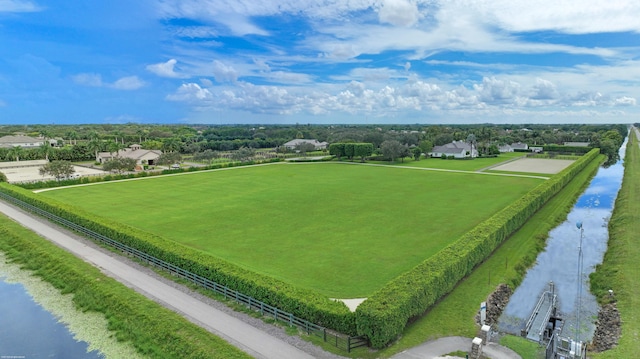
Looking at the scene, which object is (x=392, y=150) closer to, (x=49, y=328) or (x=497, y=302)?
(x=497, y=302)

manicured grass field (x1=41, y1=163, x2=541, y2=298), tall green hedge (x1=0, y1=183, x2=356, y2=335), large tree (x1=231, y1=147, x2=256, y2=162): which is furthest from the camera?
large tree (x1=231, y1=147, x2=256, y2=162)

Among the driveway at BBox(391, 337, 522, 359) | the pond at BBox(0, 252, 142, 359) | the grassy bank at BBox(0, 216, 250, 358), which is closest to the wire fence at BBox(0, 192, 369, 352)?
the driveway at BBox(391, 337, 522, 359)

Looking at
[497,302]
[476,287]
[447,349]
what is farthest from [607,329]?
[447,349]

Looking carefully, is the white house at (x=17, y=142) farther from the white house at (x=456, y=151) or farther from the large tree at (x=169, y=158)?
the white house at (x=456, y=151)

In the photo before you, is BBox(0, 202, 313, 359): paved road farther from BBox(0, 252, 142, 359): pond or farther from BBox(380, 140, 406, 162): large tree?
BBox(380, 140, 406, 162): large tree

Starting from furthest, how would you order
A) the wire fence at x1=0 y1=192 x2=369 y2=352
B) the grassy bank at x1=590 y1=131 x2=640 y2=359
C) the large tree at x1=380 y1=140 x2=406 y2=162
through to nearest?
the large tree at x1=380 y1=140 x2=406 y2=162
the grassy bank at x1=590 y1=131 x2=640 y2=359
the wire fence at x1=0 y1=192 x2=369 y2=352

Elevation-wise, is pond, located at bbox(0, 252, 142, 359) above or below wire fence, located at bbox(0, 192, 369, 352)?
below

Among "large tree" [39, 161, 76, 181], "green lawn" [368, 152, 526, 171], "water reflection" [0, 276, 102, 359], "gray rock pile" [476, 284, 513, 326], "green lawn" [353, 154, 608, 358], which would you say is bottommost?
"water reflection" [0, 276, 102, 359]

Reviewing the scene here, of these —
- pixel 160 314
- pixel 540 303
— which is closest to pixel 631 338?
pixel 540 303
